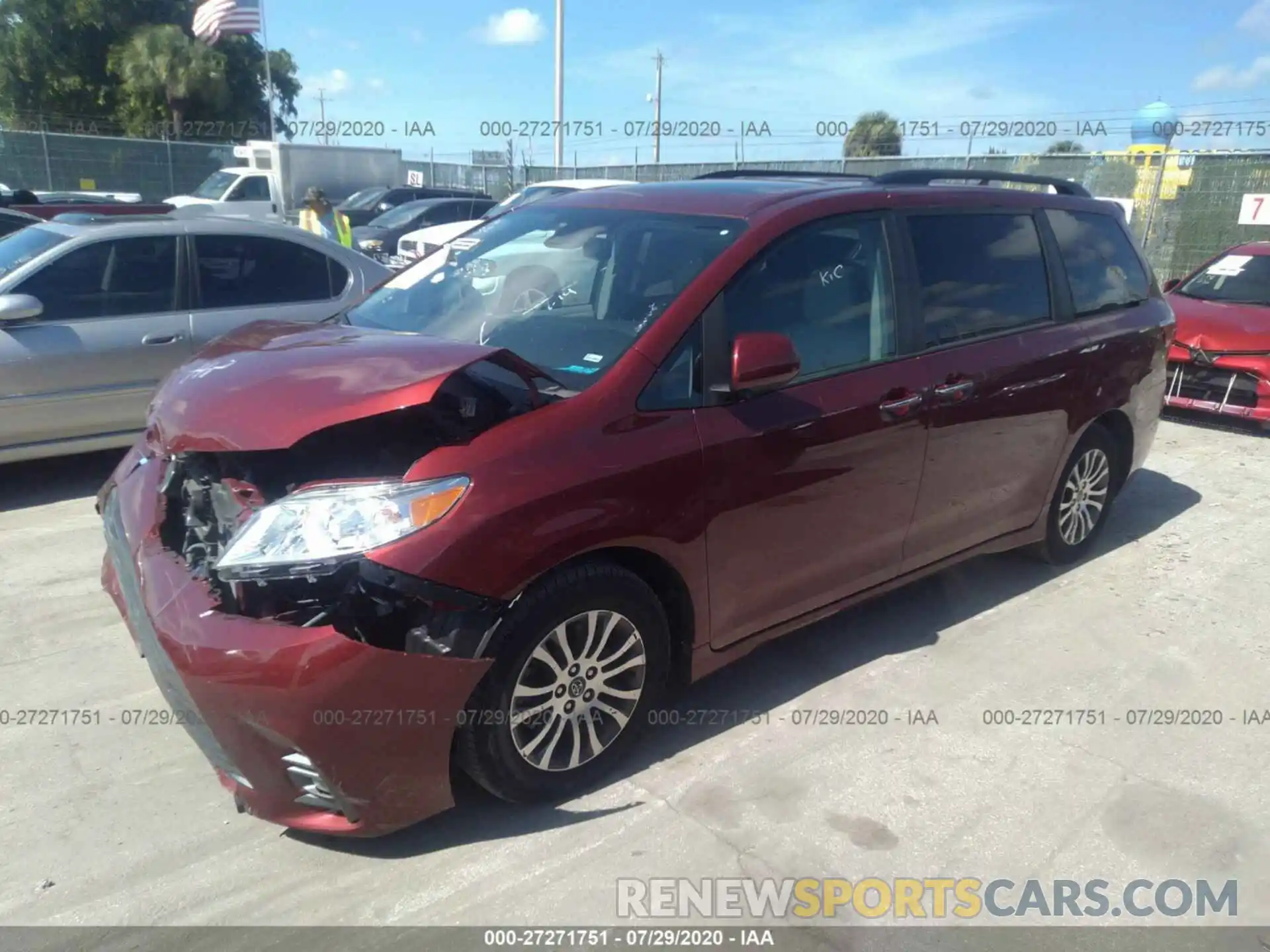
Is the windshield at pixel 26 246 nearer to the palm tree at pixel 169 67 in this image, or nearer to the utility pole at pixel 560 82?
the utility pole at pixel 560 82

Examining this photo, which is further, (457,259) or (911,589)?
(911,589)

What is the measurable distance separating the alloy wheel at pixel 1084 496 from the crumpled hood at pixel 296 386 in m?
3.29

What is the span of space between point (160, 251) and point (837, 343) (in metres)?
4.54

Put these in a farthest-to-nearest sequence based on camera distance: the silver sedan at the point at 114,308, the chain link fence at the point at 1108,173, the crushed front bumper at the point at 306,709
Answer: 1. the chain link fence at the point at 1108,173
2. the silver sedan at the point at 114,308
3. the crushed front bumper at the point at 306,709

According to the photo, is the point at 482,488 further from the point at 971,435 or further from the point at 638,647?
the point at 971,435

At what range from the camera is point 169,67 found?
1331 inches

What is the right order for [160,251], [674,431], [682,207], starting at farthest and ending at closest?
[160,251] < [682,207] < [674,431]

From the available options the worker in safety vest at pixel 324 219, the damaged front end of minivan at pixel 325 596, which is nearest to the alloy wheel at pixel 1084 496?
the damaged front end of minivan at pixel 325 596

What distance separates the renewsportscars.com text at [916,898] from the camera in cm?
274

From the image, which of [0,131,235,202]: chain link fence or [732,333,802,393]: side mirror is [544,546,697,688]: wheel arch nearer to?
[732,333,802,393]: side mirror

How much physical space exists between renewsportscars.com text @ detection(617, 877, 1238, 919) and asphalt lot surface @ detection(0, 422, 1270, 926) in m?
0.04

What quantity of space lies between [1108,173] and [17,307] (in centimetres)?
1557

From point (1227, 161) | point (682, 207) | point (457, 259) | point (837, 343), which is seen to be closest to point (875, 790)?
point (837, 343)

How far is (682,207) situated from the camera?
375 cm
